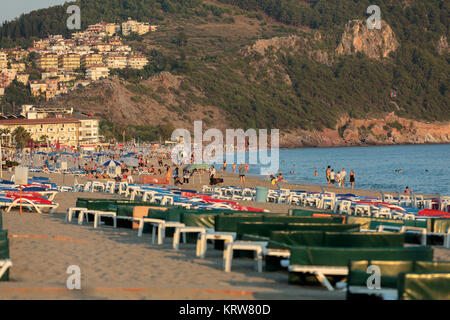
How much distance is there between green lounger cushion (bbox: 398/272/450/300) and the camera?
6707 millimetres

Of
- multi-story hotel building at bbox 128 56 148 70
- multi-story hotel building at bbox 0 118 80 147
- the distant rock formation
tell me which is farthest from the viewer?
the distant rock formation

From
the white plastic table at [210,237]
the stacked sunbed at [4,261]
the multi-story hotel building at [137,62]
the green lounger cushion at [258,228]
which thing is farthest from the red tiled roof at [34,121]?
the stacked sunbed at [4,261]

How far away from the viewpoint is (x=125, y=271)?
9.27 meters

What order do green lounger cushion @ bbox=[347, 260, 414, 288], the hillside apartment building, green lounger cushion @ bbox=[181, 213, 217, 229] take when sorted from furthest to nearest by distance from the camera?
the hillside apartment building → green lounger cushion @ bbox=[181, 213, 217, 229] → green lounger cushion @ bbox=[347, 260, 414, 288]

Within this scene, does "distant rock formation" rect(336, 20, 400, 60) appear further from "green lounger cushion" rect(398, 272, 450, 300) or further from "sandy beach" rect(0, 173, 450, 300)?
"green lounger cushion" rect(398, 272, 450, 300)

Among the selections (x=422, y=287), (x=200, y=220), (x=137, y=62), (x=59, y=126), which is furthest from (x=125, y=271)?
(x=137, y=62)

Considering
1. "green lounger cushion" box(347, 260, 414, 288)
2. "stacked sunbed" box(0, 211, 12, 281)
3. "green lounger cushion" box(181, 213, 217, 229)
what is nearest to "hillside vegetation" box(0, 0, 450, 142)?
"green lounger cushion" box(181, 213, 217, 229)

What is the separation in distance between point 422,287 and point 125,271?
3959 mm

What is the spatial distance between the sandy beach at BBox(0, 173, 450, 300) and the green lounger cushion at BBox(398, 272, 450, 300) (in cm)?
113

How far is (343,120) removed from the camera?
162 m

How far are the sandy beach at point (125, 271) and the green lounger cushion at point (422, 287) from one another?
1.13 metres

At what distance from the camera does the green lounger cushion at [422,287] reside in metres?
6.71

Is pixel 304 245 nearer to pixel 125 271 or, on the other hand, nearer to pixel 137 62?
pixel 125 271
